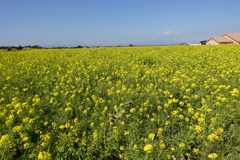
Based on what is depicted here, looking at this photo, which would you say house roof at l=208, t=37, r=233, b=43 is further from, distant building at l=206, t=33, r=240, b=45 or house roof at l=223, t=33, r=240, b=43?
house roof at l=223, t=33, r=240, b=43

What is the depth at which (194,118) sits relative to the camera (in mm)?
3164

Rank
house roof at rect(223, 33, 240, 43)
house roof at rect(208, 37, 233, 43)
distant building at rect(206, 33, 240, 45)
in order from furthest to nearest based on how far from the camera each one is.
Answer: house roof at rect(208, 37, 233, 43), distant building at rect(206, 33, 240, 45), house roof at rect(223, 33, 240, 43)

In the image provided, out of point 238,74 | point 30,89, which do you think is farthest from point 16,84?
point 238,74

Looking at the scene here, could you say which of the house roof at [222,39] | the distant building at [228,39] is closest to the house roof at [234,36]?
the distant building at [228,39]

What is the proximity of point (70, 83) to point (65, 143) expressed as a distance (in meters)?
3.56

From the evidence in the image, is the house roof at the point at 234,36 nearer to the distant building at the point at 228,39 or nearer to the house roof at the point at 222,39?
the distant building at the point at 228,39

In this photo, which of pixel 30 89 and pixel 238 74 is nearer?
pixel 30 89

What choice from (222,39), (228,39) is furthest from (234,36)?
(222,39)

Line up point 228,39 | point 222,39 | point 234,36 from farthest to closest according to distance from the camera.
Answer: point 222,39
point 228,39
point 234,36

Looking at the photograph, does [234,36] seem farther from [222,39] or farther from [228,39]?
[222,39]

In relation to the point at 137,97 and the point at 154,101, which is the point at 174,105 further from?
the point at 137,97

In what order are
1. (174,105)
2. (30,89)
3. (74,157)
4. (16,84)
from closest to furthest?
1. (74,157)
2. (174,105)
3. (30,89)
4. (16,84)

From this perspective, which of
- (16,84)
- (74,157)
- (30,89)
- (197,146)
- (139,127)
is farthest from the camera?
(16,84)

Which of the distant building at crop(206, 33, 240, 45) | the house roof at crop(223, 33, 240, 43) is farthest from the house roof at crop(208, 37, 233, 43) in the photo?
the house roof at crop(223, 33, 240, 43)
